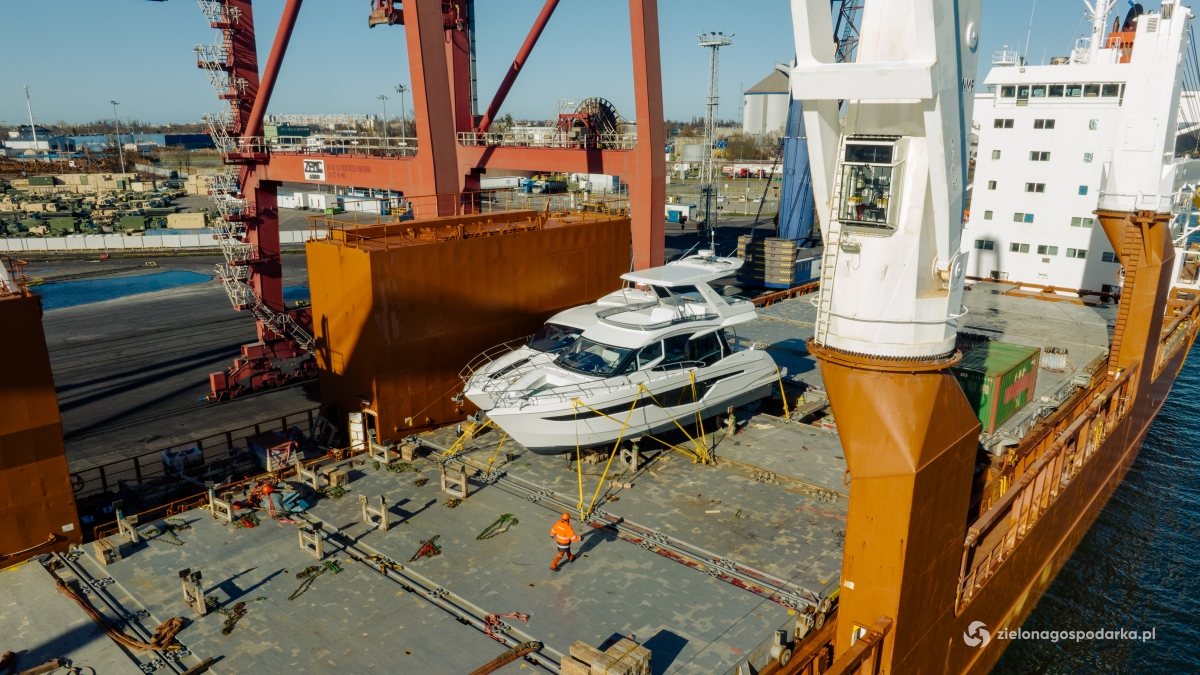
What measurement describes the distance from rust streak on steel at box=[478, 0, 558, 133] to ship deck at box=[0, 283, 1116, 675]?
19936 mm

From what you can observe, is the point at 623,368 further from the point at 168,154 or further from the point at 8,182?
the point at 168,154

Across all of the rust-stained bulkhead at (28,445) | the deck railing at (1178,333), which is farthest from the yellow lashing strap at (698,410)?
the deck railing at (1178,333)

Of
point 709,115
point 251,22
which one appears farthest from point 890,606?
point 709,115

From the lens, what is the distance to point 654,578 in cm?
1005

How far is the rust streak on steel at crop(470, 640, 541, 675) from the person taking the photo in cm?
806

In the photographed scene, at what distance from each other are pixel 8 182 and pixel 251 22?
9869 cm

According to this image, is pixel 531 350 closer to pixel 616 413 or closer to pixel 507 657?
pixel 616 413

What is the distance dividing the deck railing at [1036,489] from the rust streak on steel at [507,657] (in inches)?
259

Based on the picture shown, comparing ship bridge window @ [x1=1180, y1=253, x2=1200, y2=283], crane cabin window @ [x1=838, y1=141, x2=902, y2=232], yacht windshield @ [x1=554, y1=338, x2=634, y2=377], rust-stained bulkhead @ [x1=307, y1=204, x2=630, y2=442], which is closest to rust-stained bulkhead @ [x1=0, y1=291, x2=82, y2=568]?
rust-stained bulkhead @ [x1=307, y1=204, x2=630, y2=442]

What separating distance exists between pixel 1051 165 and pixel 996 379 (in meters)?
17.6

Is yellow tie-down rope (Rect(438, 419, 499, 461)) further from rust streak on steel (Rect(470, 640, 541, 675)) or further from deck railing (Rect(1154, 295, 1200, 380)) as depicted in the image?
deck railing (Rect(1154, 295, 1200, 380))

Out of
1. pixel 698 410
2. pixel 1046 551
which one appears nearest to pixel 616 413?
pixel 698 410

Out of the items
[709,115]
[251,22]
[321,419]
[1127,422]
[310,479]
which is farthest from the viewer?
[709,115]

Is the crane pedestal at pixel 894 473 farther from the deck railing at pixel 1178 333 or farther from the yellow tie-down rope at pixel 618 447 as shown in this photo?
the deck railing at pixel 1178 333
